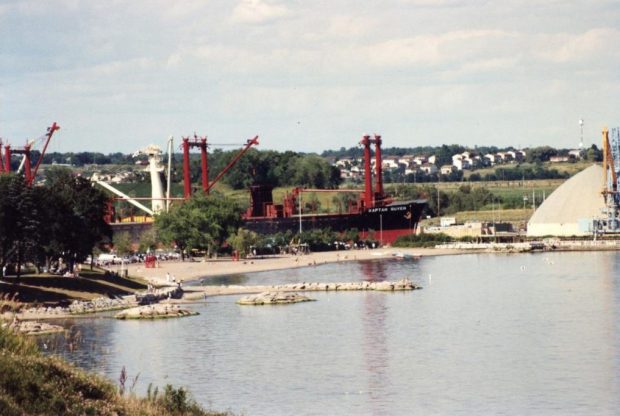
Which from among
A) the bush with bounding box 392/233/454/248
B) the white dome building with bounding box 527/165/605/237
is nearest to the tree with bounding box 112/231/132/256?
the bush with bounding box 392/233/454/248

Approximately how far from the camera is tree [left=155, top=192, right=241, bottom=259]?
124000 mm

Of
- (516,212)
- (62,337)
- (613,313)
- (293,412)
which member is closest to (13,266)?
(62,337)

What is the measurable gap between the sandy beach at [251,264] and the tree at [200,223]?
7.53 feet

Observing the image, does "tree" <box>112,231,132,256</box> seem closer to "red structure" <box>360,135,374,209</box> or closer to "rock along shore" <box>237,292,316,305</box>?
"red structure" <box>360,135,374,209</box>

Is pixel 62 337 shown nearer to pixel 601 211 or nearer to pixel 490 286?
pixel 490 286

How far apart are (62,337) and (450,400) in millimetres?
21957

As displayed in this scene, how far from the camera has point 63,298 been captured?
6581cm

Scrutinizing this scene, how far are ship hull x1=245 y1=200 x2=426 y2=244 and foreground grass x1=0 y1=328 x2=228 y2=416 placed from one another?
133450 mm

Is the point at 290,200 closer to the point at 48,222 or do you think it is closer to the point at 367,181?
the point at 367,181

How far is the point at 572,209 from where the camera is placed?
161 metres

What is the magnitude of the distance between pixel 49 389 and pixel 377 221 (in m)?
140

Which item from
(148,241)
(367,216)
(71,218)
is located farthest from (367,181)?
(71,218)

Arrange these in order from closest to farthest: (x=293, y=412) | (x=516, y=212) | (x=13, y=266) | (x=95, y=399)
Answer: (x=95, y=399), (x=293, y=412), (x=13, y=266), (x=516, y=212)

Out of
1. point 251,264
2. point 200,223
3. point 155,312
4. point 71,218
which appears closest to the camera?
point 155,312
